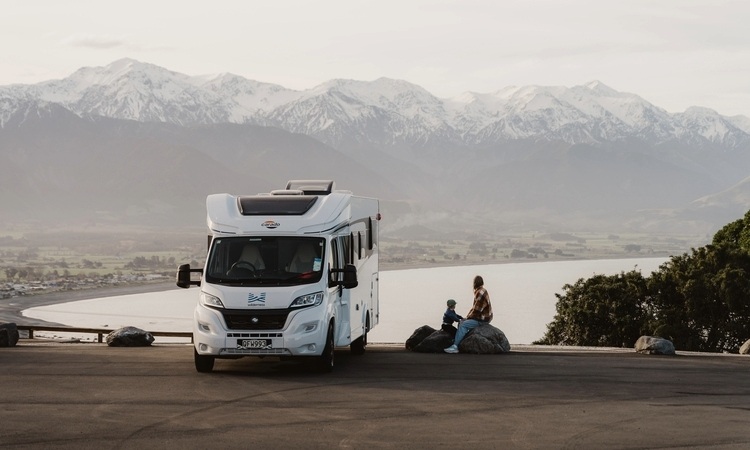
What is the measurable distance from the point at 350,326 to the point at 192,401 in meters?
5.90

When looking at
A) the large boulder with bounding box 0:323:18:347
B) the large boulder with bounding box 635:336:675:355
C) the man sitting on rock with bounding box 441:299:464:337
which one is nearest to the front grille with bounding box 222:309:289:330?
the man sitting on rock with bounding box 441:299:464:337

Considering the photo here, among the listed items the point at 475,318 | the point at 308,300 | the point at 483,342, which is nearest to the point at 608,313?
the point at 475,318

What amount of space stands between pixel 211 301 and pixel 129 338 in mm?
9275

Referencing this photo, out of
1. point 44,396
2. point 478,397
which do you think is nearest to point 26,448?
point 44,396

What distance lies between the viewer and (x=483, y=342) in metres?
25.3

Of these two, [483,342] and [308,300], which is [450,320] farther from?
[308,300]

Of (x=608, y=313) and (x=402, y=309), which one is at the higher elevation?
(x=608, y=313)

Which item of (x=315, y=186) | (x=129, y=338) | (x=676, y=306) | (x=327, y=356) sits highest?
(x=315, y=186)

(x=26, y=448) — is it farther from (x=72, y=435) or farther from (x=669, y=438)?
(x=669, y=438)

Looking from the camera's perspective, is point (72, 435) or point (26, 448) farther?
point (72, 435)

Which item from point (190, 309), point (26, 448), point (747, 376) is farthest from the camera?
point (190, 309)

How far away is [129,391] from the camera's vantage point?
17984 mm

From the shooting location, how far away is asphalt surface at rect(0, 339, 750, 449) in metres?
13.8

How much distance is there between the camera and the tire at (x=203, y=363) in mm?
20562
